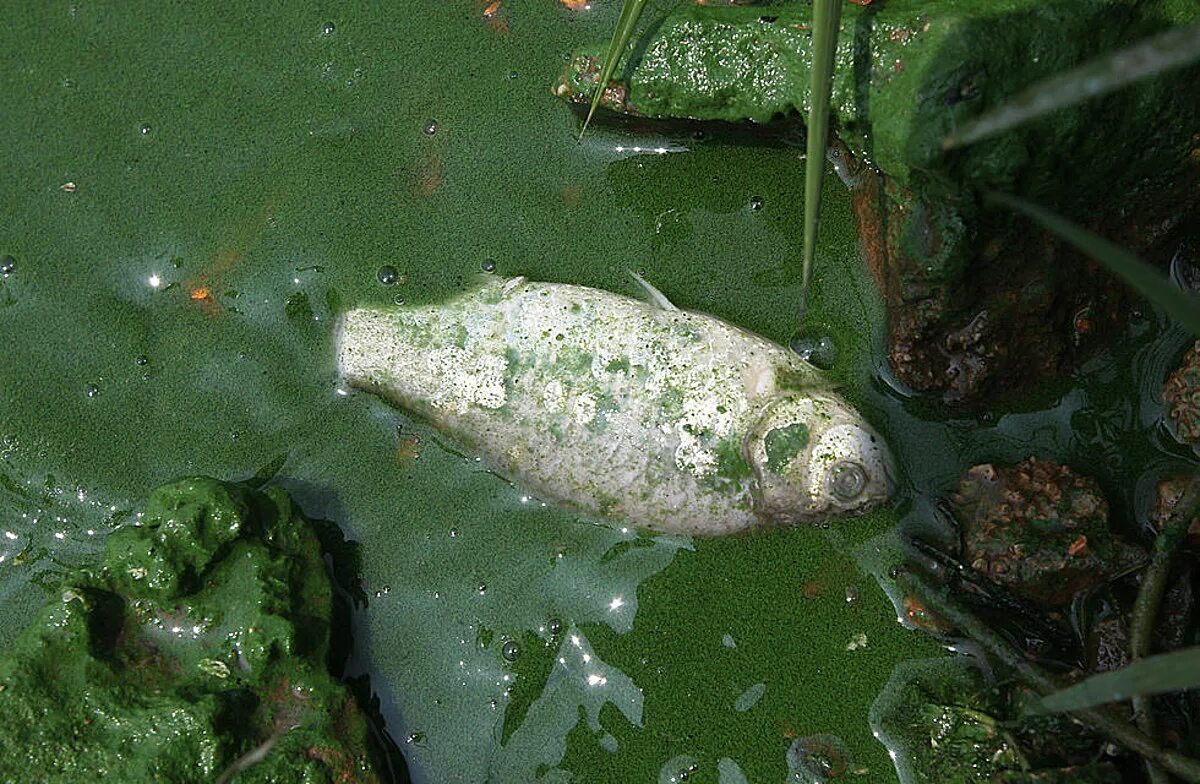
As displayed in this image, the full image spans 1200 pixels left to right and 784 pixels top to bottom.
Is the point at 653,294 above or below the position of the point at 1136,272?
below

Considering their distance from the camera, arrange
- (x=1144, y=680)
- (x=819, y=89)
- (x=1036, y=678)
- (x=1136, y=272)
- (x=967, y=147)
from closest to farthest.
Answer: (x=1136, y=272) < (x=1144, y=680) < (x=819, y=89) < (x=967, y=147) < (x=1036, y=678)

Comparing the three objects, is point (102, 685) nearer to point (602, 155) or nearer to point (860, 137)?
point (602, 155)

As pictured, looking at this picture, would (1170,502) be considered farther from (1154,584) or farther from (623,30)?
(623,30)

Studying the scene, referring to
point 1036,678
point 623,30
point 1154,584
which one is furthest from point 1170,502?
point 623,30

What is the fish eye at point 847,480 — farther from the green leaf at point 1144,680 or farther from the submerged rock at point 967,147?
the green leaf at point 1144,680

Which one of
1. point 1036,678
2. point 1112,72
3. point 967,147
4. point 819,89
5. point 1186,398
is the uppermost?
point 1112,72
